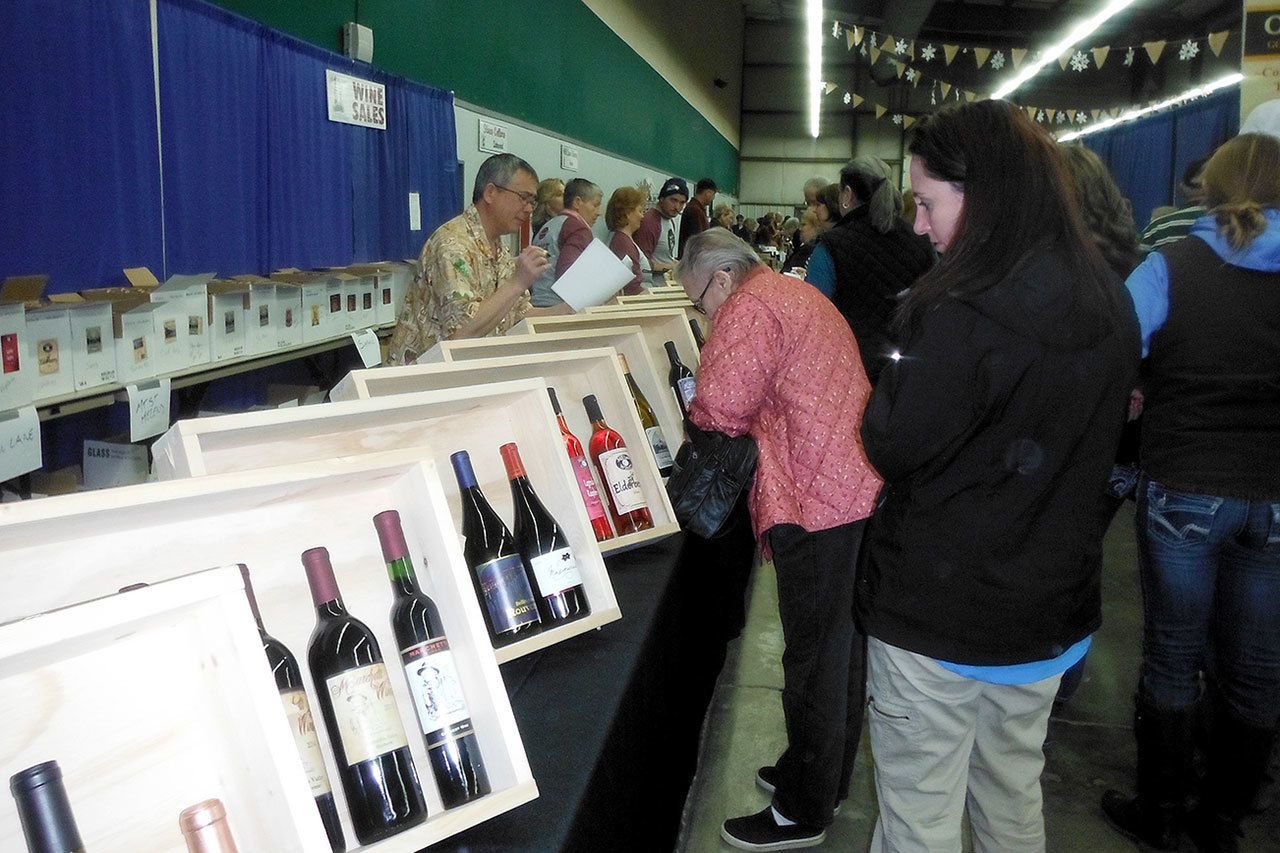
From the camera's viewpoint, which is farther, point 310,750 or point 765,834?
point 765,834

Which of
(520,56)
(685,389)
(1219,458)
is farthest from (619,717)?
(520,56)

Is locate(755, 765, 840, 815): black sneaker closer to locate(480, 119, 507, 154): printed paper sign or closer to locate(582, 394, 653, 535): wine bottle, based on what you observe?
locate(582, 394, 653, 535): wine bottle

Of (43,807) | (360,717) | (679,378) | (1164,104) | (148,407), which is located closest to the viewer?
(43,807)

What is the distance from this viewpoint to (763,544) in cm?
212

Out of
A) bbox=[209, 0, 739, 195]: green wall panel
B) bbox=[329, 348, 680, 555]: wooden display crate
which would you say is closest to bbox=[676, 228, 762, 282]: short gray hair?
bbox=[329, 348, 680, 555]: wooden display crate

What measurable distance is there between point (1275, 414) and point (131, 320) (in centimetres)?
284

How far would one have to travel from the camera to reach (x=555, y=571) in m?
1.42

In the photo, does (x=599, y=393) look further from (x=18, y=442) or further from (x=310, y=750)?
(x=18, y=442)

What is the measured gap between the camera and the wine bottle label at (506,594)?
4.45ft

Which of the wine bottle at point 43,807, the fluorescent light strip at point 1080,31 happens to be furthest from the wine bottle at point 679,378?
the fluorescent light strip at point 1080,31

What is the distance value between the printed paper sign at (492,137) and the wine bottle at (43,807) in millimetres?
5669

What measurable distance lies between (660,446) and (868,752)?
1245mm

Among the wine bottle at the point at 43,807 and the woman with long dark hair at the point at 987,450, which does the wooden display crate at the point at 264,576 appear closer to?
the wine bottle at the point at 43,807

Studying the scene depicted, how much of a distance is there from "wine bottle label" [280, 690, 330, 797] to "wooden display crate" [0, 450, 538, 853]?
9 centimetres
